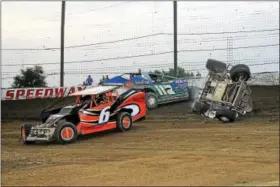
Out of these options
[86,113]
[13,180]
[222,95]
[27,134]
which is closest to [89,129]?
[86,113]

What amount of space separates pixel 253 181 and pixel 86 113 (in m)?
9.13

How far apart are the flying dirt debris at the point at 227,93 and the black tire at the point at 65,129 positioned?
452cm

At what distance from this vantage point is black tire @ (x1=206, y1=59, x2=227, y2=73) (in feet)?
57.8

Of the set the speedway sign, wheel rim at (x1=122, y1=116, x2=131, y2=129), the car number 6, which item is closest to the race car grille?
the car number 6

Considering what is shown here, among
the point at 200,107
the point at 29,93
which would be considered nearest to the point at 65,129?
the point at 200,107

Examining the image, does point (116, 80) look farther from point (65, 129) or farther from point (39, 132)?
point (39, 132)

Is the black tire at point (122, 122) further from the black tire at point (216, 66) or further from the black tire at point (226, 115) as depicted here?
the black tire at point (216, 66)

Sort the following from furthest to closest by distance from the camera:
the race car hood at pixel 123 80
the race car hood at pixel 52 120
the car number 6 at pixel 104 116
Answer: the race car hood at pixel 123 80
the car number 6 at pixel 104 116
the race car hood at pixel 52 120

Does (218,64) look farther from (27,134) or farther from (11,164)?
(11,164)

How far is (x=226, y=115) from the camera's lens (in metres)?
17.2

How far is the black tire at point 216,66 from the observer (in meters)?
17.6

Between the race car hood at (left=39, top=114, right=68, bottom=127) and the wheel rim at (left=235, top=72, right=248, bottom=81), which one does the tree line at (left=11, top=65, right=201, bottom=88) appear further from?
the race car hood at (left=39, top=114, right=68, bottom=127)

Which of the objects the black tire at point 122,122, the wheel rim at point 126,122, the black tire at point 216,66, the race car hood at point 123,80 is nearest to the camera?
the black tire at point 122,122

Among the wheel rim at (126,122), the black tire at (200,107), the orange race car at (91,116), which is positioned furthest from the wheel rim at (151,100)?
the wheel rim at (126,122)
